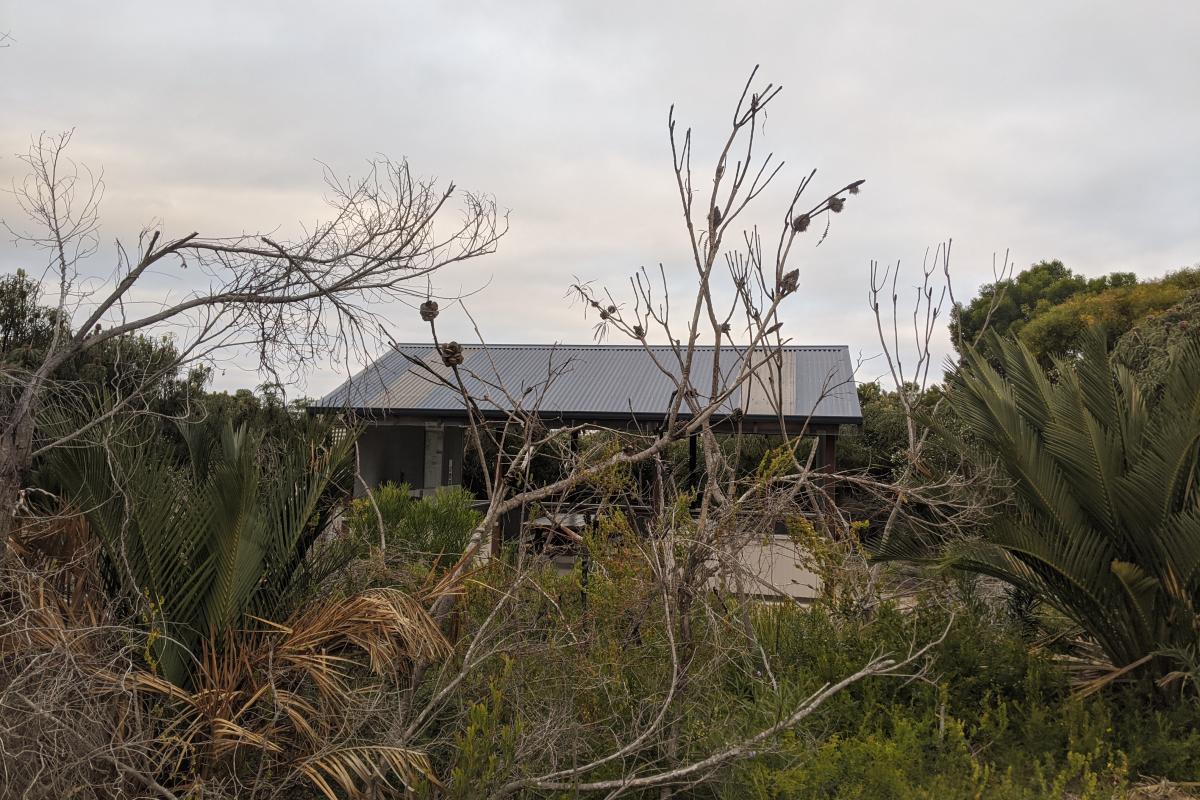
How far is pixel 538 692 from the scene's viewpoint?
4348mm

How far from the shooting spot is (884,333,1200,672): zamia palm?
5.25m

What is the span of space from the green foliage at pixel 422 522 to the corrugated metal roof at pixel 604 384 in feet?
14.6

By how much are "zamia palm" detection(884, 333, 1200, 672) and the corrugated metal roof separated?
17.5 ft

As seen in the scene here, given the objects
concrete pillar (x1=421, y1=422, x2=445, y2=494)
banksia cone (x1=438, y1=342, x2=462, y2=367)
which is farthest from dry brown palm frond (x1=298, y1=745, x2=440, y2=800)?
concrete pillar (x1=421, y1=422, x2=445, y2=494)

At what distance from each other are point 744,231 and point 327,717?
12.5ft

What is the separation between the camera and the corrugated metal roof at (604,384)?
40.2ft

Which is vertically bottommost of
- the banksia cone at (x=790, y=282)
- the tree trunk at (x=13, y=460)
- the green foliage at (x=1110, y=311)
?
the tree trunk at (x=13, y=460)

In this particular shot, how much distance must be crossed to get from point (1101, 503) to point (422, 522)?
177 inches

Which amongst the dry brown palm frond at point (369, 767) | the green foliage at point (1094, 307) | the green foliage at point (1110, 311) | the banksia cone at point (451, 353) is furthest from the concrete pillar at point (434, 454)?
the dry brown palm frond at point (369, 767)

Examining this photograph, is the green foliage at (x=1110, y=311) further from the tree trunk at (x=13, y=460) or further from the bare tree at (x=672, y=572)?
the tree trunk at (x=13, y=460)

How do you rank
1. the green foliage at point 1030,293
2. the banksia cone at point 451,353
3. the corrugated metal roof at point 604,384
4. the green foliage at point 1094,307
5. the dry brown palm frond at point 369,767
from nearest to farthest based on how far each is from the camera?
the dry brown palm frond at point 369,767 < the banksia cone at point 451,353 < the corrugated metal roof at point 604,384 < the green foliage at point 1094,307 < the green foliage at point 1030,293

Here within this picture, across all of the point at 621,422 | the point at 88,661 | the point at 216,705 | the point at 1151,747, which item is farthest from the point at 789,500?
the point at 621,422

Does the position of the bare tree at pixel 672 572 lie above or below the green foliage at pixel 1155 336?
below

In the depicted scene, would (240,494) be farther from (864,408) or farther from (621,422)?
(864,408)
